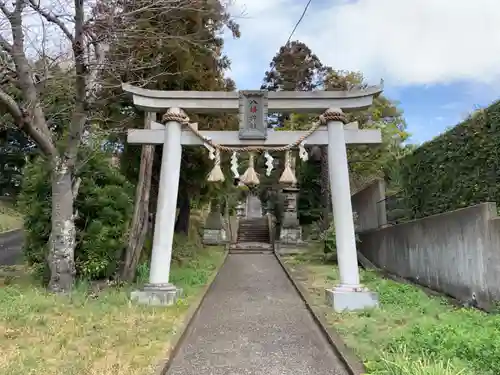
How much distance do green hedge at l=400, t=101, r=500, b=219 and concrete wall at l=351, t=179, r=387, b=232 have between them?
7.15ft

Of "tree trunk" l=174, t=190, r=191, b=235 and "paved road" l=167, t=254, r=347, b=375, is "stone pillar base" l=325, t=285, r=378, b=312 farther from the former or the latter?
"tree trunk" l=174, t=190, r=191, b=235

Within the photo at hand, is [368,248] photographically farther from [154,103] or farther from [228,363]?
[228,363]

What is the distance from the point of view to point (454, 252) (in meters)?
7.77

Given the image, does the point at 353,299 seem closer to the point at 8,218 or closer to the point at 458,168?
the point at 458,168

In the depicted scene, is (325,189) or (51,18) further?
(325,189)

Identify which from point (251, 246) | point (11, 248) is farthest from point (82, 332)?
point (251, 246)

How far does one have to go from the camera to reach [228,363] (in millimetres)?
4961

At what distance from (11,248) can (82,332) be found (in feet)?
49.2

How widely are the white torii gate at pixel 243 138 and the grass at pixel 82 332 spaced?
92 centimetres

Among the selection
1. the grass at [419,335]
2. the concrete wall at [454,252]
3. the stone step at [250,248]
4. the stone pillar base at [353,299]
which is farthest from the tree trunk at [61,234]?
the stone step at [250,248]

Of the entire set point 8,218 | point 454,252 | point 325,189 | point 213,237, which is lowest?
point 454,252

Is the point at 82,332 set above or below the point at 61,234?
below

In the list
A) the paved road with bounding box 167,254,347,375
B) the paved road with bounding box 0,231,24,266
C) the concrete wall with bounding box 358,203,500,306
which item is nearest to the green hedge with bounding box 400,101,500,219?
the concrete wall with bounding box 358,203,500,306

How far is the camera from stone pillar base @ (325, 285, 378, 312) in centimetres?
736
